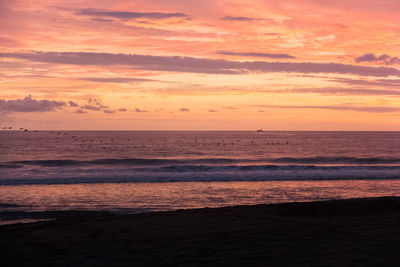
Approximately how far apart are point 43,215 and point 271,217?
9.46 meters

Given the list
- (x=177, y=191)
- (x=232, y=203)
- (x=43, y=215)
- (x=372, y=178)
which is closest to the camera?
(x=43, y=215)

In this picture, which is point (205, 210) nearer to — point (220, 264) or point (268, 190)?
point (220, 264)

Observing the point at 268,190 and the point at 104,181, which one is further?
the point at 104,181

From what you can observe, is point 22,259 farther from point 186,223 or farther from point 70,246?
point 186,223

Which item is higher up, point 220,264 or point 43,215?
point 220,264

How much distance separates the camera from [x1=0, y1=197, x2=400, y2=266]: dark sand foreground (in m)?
7.57

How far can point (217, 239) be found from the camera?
360 inches

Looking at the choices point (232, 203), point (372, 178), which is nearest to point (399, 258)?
point (232, 203)

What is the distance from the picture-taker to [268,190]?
24688 millimetres

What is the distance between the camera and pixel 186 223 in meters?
11.2

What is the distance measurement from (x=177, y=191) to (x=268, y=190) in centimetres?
557

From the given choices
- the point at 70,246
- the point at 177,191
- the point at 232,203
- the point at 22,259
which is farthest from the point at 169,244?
the point at 177,191

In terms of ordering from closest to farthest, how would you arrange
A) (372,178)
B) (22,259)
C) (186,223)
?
1. (22,259)
2. (186,223)
3. (372,178)

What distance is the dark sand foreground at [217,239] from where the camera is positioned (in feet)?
24.8
